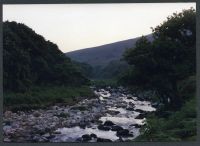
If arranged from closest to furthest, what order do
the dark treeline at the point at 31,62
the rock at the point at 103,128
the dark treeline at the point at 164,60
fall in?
the rock at the point at 103,128 → the dark treeline at the point at 31,62 → the dark treeline at the point at 164,60

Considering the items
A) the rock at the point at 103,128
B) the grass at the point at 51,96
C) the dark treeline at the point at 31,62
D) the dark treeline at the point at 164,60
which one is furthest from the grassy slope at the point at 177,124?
the dark treeline at the point at 31,62

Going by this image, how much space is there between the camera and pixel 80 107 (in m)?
9.79

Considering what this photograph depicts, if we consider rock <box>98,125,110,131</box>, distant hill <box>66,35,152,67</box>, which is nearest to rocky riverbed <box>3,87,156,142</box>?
rock <box>98,125,110,131</box>

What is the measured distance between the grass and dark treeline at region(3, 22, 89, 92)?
0.10 meters

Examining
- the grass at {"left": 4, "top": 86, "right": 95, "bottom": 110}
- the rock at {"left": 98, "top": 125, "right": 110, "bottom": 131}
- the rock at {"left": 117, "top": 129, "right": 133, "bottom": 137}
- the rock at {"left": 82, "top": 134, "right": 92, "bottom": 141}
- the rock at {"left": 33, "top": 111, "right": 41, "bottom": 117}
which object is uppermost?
the grass at {"left": 4, "top": 86, "right": 95, "bottom": 110}

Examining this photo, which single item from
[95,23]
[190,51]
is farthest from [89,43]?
[190,51]

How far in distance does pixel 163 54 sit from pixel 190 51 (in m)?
0.47

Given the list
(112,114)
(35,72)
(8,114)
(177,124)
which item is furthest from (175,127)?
(8,114)

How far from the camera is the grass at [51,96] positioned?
9750mm

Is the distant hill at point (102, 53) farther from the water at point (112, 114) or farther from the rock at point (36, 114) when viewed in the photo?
the rock at point (36, 114)

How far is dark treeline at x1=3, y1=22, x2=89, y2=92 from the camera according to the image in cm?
969

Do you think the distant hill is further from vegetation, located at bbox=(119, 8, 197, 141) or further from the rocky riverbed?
the rocky riverbed

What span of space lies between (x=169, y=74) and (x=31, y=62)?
231 centimetres

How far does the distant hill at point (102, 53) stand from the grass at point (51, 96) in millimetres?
473
